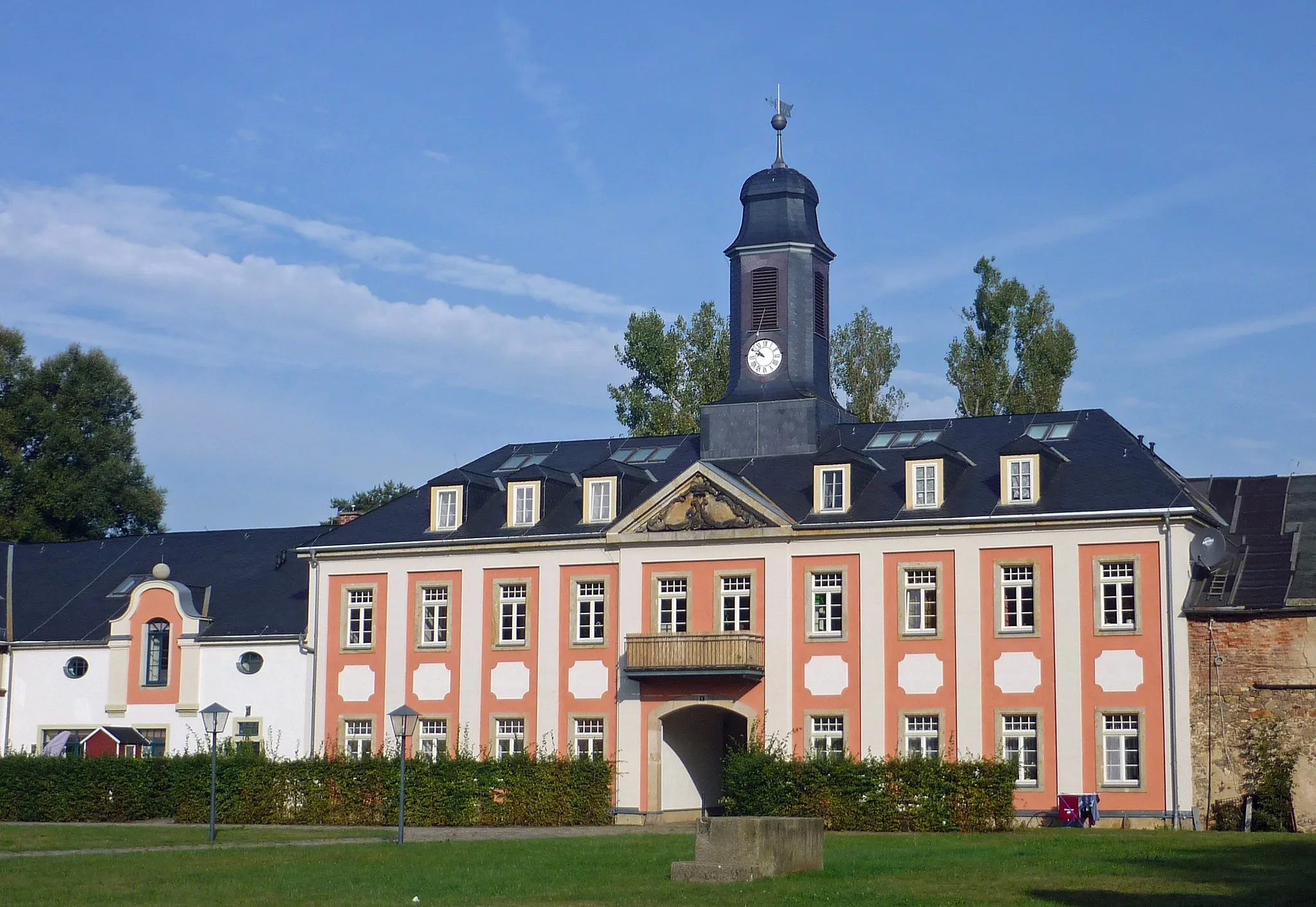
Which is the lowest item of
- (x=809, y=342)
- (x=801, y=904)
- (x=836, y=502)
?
(x=801, y=904)

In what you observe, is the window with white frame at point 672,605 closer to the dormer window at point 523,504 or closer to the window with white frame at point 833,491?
the window with white frame at point 833,491

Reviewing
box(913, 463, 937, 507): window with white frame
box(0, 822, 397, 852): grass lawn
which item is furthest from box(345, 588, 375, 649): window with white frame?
box(913, 463, 937, 507): window with white frame

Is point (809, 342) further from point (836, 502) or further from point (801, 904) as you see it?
point (801, 904)

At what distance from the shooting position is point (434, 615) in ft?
146

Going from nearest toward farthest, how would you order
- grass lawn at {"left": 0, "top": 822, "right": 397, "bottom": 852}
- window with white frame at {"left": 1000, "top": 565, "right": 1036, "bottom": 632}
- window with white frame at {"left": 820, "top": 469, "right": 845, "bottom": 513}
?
grass lawn at {"left": 0, "top": 822, "right": 397, "bottom": 852}
window with white frame at {"left": 1000, "top": 565, "right": 1036, "bottom": 632}
window with white frame at {"left": 820, "top": 469, "right": 845, "bottom": 513}

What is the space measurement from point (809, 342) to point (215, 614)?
1688 centimetres

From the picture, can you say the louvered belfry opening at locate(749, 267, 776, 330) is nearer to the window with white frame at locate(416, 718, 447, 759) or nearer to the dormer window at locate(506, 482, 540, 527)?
the dormer window at locate(506, 482, 540, 527)

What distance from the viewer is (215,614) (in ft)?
157

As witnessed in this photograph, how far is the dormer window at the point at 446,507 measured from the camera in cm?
4503

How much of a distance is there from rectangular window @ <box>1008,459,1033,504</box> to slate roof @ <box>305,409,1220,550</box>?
0.95 ft

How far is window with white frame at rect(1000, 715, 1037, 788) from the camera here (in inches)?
1516

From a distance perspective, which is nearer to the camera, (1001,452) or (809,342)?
(1001,452)

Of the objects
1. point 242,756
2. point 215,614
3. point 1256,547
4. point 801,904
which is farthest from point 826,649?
point 801,904

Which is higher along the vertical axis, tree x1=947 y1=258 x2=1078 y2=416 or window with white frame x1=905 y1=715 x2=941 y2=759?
tree x1=947 y1=258 x2=1078 y2=416
